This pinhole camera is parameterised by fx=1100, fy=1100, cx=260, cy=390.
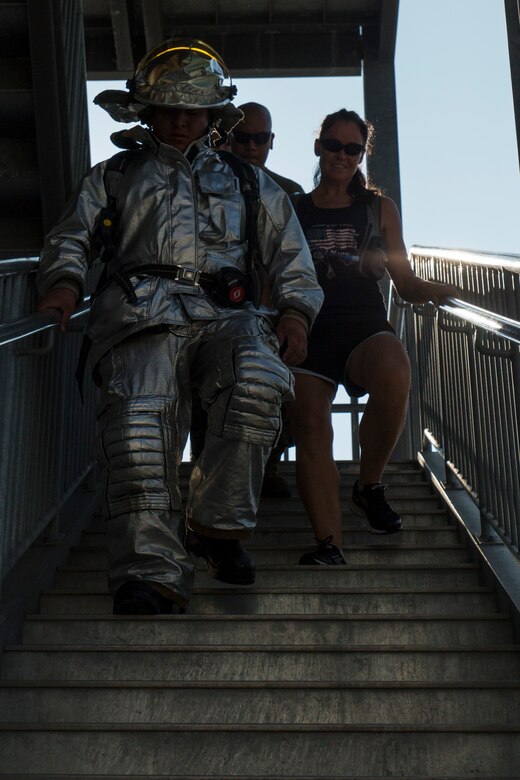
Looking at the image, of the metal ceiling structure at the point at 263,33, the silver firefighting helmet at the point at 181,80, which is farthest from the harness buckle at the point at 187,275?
the metal ceiling structure at the point at 263,33

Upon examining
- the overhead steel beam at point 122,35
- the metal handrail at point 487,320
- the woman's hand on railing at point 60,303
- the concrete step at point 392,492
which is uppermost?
the overhead steel beam at point 122,35

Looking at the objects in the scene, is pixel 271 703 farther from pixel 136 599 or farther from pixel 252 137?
pixel 252 137

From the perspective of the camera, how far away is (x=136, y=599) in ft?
9.55

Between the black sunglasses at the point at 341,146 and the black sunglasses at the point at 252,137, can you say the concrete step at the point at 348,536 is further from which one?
the black sunglasses at the point at 252,137

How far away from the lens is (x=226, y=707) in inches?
106

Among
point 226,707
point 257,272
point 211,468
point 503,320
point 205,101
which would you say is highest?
point 205,101

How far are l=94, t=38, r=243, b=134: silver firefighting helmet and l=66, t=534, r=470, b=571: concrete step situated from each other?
149 cm

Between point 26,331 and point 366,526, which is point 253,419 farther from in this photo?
point 366,526

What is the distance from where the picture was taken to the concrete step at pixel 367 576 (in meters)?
3.46

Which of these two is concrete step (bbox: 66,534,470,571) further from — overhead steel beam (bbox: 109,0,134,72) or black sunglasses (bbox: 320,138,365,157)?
overhead steel beam (bbox: 109,0,134,72)

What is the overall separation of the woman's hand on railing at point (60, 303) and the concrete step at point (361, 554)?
3.24 feet

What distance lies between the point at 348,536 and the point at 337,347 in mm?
676

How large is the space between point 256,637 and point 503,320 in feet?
3.69

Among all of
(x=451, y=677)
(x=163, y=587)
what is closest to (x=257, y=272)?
(x=163, y=587)
